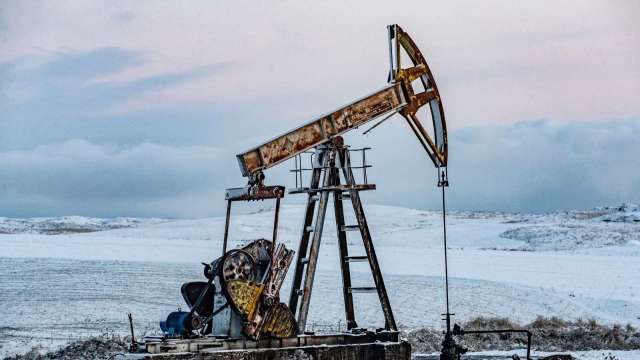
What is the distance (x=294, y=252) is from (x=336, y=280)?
1325cm

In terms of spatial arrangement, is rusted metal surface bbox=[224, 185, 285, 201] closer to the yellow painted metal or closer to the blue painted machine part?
the yellow painted metal

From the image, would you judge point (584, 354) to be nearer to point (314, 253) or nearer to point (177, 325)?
point (314, 253)

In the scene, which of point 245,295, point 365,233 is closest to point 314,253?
point 365,233

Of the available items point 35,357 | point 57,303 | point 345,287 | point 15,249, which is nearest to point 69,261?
point 15,249

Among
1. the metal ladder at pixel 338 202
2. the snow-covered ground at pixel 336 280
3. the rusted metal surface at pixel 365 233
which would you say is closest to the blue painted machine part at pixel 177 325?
the metal ladder at pixel 338 202

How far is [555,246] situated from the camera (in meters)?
38.1

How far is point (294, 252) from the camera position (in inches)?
438

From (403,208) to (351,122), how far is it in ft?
181

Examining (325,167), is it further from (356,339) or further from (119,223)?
(119,223)

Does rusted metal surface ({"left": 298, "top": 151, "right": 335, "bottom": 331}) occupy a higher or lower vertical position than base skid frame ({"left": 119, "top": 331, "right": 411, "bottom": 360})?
higher

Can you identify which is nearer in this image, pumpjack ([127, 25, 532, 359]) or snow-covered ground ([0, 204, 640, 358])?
pumpjack ([127, 25, 532, 359])

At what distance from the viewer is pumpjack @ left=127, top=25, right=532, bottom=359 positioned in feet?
34.7

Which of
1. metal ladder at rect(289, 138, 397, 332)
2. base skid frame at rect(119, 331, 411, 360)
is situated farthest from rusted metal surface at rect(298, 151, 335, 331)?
base skid frame at rect(119, 331, 411, 360)

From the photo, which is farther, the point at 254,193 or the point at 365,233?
the point at 365,233
